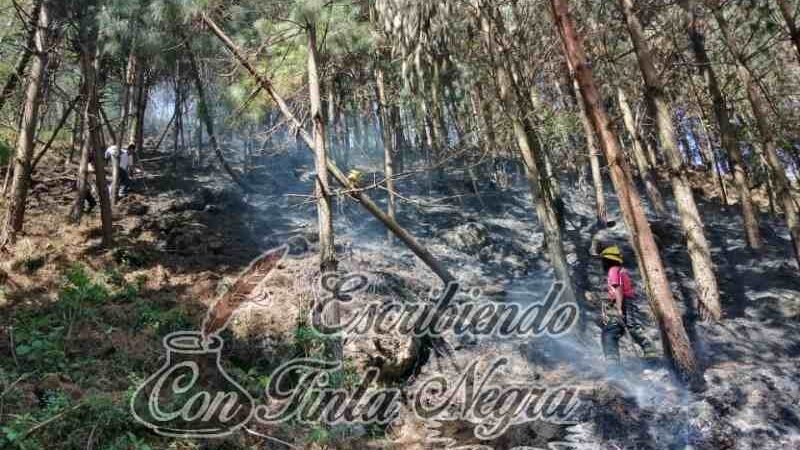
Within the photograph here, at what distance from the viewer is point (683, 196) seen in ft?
29.6

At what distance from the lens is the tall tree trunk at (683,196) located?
8.94 meters

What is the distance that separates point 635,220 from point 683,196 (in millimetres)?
2466

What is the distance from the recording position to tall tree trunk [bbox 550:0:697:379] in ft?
22.4

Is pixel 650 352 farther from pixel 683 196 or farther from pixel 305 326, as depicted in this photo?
pixel 305 326

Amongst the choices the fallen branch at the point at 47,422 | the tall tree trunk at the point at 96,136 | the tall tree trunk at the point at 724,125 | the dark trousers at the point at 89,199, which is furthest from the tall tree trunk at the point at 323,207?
the tall tree trunk at the point at 724,125

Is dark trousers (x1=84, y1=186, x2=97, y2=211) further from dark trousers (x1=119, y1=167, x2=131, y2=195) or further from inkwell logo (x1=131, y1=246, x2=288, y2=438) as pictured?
inkwell logo (x1=131, y1=246, x2=288, y2=438)

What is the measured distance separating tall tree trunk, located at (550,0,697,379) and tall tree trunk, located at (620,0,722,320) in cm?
217

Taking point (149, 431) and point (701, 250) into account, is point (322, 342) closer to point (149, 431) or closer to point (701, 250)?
point (149, 431)

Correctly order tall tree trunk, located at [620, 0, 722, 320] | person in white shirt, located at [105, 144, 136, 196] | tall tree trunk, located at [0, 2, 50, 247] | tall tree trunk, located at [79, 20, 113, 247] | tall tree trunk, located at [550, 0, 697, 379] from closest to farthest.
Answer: tall tree trunk, located at [550, 0, 697, 379] → tall tree trunk, located at [620, 0, 722, 320] → tall tree trunk, located at [0, 2, 50, 247] → tall tree trunk, located at [79, 20, 113, 247] → person in white shirt, located at [105, 144, 136, 196]

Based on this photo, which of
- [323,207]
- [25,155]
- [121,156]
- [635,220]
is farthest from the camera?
[121,156]

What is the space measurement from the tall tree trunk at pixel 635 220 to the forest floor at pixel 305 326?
0.52 metres

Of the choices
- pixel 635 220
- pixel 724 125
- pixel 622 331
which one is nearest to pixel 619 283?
pixel 622 331

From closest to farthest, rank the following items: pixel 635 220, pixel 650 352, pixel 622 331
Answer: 1. pixel 635 220
2. pixel 622 331
3. pixel 650 352

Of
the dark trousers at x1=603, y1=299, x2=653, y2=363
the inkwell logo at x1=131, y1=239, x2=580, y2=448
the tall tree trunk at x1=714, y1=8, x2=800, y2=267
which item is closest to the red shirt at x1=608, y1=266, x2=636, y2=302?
the dark trousers at x1=603, y1=299, x2=653, y2=363
